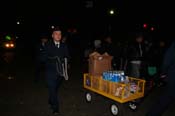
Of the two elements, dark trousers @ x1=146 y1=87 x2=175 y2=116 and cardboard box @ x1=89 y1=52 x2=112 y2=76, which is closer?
dark trousers @ x1=146 y1=87 x2=175 y2=116

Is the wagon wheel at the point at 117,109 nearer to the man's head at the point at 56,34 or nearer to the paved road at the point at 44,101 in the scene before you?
the paved road at the point at 44,101

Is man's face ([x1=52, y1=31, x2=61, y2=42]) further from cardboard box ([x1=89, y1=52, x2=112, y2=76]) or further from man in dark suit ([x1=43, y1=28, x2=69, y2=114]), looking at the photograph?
cardboard box ([x1=89, y1=52, x2=112, y2=76])

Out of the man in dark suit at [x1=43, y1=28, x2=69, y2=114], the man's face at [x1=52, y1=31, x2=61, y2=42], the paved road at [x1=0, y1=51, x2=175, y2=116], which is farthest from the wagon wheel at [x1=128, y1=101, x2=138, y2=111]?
the man's face at [x1=52, y1=31, x2=61, y2=42]

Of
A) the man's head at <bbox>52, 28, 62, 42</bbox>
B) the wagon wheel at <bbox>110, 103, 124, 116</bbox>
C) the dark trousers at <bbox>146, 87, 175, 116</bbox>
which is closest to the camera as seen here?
the dark trousers at <bbox>146, 87, 175, 116</bbox>

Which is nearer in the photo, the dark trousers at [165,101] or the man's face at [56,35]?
the dark trousers at [165,101]

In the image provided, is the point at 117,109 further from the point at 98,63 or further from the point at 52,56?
the point at 52,56

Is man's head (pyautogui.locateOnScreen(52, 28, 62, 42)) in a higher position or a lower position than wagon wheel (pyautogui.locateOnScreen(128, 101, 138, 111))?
higher

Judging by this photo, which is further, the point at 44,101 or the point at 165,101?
the point at 44,101

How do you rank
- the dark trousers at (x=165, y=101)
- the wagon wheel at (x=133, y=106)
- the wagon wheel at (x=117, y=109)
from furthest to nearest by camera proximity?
the wagon wheel at (x=133, y=106), the wagon wheel at (x=117, y=109), the dark trousers at (x=165, y=101)

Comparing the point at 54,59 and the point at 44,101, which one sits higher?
the point at 54,59

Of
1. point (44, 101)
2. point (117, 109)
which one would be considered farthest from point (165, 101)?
point (44, 101)

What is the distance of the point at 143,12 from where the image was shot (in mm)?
32375

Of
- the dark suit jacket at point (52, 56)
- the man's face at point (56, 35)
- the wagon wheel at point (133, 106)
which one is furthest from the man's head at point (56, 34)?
the wagon wheel at point (133, 106)

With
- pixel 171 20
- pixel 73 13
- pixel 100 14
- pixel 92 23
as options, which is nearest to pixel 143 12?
pixel 171 20
